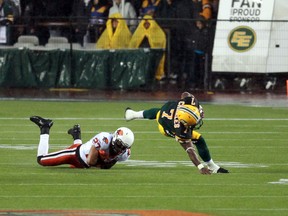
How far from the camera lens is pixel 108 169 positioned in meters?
18.1

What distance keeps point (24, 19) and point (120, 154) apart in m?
18.1

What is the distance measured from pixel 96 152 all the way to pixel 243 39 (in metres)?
16.2

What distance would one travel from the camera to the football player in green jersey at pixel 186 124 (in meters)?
17.5

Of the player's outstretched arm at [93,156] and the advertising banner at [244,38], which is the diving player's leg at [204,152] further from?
the advertising banner at [244,38]

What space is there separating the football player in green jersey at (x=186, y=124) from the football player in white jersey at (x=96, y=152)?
0.66 m

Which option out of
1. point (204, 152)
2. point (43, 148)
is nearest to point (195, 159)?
point (204, 152)

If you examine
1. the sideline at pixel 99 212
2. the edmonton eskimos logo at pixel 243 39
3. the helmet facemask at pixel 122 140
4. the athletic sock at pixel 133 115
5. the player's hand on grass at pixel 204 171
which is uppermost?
the sideline at pixel 99 212

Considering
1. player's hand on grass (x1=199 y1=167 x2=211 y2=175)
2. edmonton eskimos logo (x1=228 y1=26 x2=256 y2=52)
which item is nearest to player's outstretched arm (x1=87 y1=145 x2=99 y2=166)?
player's hand on grass (x1=199 y1=167 x2=211 y2=175)

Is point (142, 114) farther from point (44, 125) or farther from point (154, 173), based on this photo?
point (44, 125)

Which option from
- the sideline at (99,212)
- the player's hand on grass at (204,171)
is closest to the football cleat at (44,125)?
the player's hand on grass at (204,171)

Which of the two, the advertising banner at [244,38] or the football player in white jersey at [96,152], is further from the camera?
the advertising banner at [244,38]

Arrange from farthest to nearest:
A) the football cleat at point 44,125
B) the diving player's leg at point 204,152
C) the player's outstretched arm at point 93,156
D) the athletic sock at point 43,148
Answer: the football cleat at point 44,125
the athletic sock at point 43,148
the diving player's leg at point 204,152
the player's outstretched arm at point 93,156

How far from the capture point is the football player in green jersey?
17.5 meters

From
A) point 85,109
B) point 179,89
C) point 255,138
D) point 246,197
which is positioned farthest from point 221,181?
point 179,89
